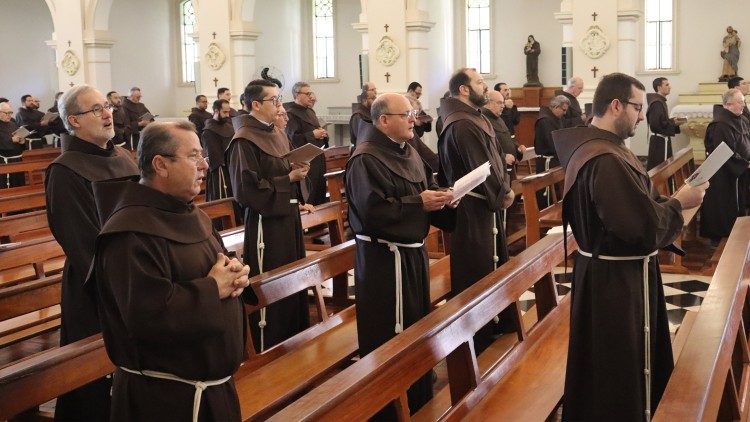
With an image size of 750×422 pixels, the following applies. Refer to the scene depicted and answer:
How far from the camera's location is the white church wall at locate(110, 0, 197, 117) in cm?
2362

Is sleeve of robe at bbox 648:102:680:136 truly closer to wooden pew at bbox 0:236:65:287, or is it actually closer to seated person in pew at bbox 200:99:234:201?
seated person in pew at bbox 200:99:234:201

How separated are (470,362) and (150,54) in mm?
21755

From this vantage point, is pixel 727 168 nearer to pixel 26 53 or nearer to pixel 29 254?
pixel 29 254

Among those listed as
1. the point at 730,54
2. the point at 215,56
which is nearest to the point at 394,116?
the point at 215,56

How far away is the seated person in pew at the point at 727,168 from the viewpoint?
10.0 meters

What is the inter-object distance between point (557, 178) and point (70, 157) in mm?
6127

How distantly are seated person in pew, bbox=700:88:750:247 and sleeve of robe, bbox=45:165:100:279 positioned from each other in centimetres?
786

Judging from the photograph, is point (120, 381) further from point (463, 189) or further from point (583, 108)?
point (583, 108)

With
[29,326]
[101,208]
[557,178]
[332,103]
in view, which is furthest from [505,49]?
[101,208]

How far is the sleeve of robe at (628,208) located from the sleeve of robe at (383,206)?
1091mm

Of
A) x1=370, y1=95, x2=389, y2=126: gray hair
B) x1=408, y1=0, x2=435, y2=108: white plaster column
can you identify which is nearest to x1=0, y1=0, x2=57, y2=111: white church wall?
x1=408, y1=0, x2=435, y2=108: white plaster column

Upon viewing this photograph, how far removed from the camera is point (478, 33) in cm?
2055

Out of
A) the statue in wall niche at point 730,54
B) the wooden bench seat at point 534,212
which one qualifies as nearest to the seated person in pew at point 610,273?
the wooden bench seat at point 534,212

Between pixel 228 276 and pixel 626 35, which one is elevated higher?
pixel 626 35
